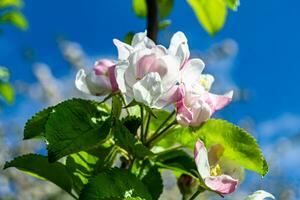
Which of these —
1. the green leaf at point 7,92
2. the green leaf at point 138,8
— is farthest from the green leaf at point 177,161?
the green leaf at point 7,92

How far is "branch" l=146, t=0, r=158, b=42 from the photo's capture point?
104 cm

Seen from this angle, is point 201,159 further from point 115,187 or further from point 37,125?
point 37,125

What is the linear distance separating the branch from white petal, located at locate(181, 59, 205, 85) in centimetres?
22

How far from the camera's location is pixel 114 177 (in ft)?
2.56

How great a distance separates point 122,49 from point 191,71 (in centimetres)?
9

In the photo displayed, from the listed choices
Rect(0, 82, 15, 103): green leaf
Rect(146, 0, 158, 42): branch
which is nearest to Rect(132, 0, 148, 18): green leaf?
Rect(146, 0, 158, 42): branch

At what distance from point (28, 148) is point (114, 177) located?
16.2 ft

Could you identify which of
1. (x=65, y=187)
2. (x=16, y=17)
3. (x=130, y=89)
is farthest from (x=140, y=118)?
(x=16, y=17)

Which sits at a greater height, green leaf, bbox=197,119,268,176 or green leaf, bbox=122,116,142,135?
green leaf, bbox=197,119,268,176

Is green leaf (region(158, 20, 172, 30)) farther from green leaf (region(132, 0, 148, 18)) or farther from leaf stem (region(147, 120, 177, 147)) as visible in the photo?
leaf stem (region(147, 120, 177, 147))

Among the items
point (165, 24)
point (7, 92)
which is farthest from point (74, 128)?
point (7, 92)

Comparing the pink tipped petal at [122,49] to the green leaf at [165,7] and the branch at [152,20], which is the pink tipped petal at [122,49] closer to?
the branch at [152,20]

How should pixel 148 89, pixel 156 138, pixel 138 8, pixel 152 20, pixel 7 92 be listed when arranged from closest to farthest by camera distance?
pixel 148 89 < pixel 156 138 < pixel 152 20 < pixel 138 8 < pixel 7 92

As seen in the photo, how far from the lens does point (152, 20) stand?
3.43 feet
